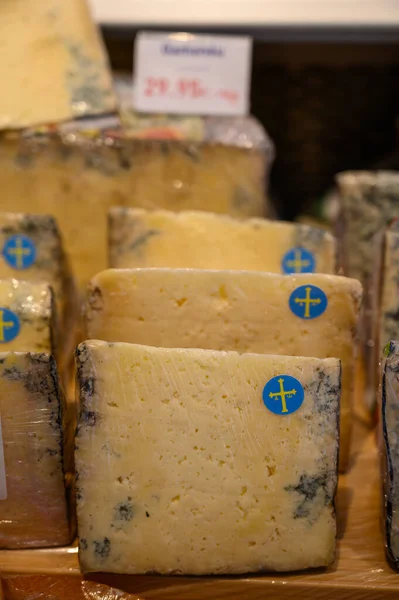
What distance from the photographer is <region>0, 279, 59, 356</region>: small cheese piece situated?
1.11 metres

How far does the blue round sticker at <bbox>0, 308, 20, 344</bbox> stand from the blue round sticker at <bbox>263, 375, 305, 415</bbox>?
1.61 feet

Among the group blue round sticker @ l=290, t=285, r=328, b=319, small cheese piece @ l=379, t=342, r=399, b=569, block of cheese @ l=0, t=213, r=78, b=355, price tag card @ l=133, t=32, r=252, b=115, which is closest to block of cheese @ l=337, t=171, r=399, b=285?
price tag card @ l=133, t=32, r=252, b=115

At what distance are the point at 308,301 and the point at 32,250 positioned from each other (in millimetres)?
628

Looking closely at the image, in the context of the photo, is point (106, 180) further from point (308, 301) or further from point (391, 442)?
point (391, 442)

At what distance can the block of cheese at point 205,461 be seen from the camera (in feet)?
3.12

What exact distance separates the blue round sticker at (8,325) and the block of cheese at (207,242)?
0.96 feet

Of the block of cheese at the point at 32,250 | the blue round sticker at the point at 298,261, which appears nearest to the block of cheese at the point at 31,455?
the block of cheese at the point at 32,250

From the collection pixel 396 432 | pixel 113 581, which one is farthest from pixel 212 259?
pixel 113 581

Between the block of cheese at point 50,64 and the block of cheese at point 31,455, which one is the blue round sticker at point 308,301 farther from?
the block of cheese at point 50,64

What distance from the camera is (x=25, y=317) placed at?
3.70 feet

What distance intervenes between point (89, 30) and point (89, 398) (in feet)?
3.54

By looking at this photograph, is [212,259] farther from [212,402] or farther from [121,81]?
[121,81]

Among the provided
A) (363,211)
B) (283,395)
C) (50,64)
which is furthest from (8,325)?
(363,211)

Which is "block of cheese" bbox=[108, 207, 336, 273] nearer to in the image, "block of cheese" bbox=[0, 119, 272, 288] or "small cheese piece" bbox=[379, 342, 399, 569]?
"block of cheese" bbox=[0, 119, 272, 288]
